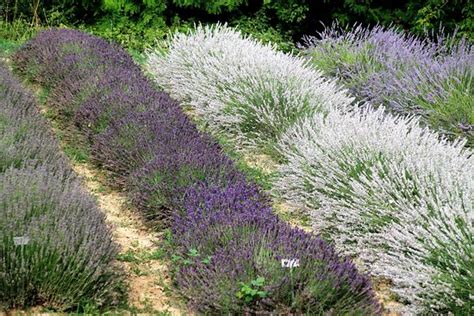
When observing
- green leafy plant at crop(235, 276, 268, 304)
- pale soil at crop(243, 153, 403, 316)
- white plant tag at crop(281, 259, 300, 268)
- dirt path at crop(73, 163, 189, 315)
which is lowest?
dirt path at crop(73, 163, 189, 315)

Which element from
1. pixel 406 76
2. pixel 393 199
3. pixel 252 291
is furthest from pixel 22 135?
pixel 406 76

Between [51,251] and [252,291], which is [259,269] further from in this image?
[51,251]

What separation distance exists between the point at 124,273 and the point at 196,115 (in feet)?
11.6

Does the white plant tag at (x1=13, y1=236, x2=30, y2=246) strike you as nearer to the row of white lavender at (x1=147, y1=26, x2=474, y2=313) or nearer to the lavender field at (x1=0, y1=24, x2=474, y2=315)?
the lavender field at (x1=0, y1=24, x2=474, y2=315)

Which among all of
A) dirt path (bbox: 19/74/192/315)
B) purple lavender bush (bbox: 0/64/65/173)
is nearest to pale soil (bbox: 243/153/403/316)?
dirt path (bbox: 19/74/192/315)

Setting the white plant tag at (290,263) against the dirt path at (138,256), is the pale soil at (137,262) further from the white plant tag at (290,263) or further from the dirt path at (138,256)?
the white plant tag at (290,263)

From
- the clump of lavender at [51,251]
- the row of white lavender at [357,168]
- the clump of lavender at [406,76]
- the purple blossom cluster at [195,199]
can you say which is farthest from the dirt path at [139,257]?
the clump of lavender at [406,76]

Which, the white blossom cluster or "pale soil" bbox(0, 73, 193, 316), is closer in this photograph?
"pale soil" bbox(0, 73, 193, 316)

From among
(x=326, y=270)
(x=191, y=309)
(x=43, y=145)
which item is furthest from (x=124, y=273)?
(x=43, y=145)

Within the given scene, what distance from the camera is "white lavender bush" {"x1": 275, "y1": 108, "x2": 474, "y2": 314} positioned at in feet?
10.8

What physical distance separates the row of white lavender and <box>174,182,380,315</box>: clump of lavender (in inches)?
14.9

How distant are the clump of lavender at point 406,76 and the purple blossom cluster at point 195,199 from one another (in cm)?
209

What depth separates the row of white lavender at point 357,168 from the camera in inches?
133

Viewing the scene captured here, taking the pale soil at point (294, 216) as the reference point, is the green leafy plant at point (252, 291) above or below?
above
